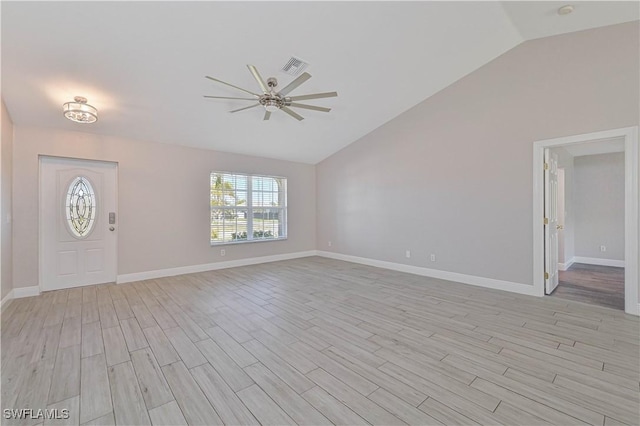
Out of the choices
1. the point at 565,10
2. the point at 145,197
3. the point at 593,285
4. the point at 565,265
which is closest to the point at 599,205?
the point at 565,265

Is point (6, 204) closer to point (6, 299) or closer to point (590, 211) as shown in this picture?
point (6, 299)

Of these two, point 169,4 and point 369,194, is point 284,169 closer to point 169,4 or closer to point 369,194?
point 369,194

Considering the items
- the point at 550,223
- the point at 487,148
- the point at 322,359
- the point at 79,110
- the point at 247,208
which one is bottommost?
the point at 322,359

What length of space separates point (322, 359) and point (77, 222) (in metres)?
4.72

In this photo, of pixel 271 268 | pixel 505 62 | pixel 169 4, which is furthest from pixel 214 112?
pixel 505 62

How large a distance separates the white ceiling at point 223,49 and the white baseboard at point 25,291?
2.43m

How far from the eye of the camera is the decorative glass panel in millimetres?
4375

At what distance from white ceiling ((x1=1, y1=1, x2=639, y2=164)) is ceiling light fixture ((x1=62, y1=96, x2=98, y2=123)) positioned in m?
0.12

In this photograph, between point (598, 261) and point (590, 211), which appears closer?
point (598, 261)

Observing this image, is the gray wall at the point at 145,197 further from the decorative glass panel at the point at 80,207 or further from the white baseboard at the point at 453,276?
the white baseboard at the point at 453,276

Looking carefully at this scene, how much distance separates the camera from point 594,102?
3.39 meters

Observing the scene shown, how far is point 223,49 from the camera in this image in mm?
Result: 3131

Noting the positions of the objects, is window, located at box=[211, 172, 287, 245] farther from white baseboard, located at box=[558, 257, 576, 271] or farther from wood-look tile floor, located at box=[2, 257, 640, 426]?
white baseboard, located at box=[558, 257, 576, 271]

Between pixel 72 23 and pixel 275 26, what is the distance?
76.0 inches
